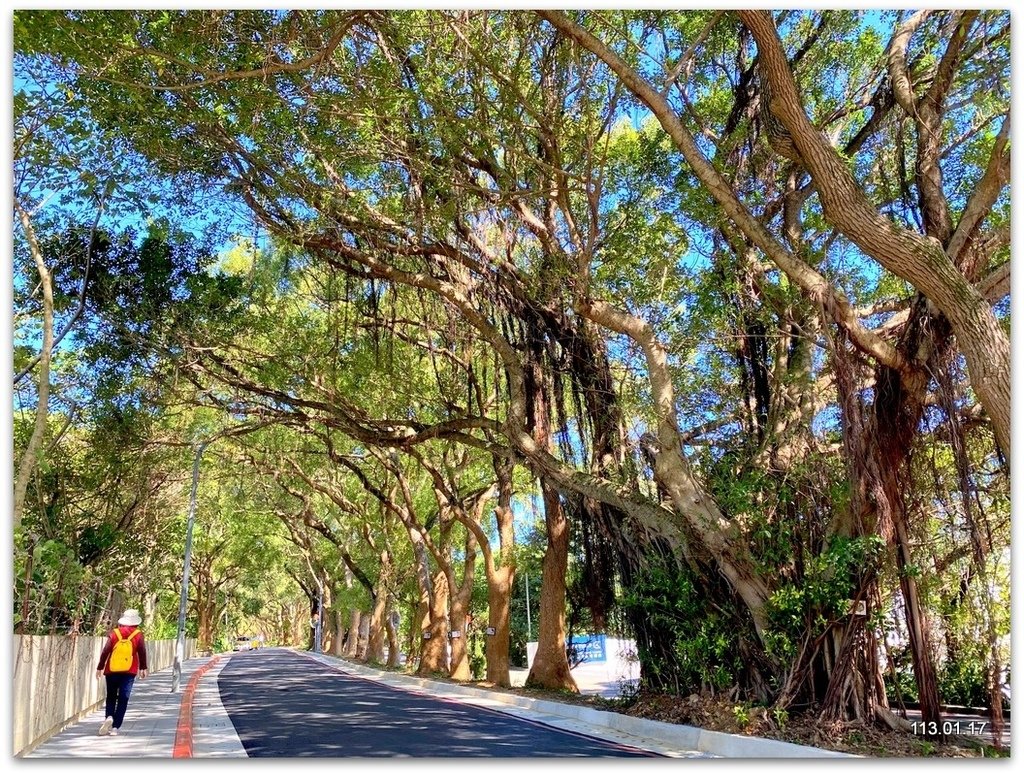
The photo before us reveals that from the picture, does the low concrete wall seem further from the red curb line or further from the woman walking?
the red curb line

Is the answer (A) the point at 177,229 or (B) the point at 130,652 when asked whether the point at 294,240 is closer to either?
(A) the point at 177,229

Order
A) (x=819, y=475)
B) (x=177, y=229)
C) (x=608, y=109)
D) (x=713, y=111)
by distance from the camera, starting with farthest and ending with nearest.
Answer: (x=177, y=229) < (x=713, y=111) < (x=608, y=109) < (x=819, y=475)

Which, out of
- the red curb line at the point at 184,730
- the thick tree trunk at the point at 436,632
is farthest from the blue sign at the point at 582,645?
the red curb line at the point at 184,730

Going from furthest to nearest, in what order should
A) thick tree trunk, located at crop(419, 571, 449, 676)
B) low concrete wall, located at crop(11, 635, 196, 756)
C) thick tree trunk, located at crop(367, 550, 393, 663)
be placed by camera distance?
1. thick tree trunk, located at crop(367, 550, 393, 663)
2. thick tree trunk, located at crop(419, 571, 449, 676)
3. low concrete wall, located at crop(11, 635, 196, 756)

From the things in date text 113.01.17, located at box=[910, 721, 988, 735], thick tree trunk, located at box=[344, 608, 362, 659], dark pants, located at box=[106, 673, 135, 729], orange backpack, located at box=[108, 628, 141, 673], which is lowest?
thick tree trunk, located at box=[344, 608, 362, 659]

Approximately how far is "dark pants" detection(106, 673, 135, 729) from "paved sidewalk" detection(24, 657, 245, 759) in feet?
Answer: 0.78

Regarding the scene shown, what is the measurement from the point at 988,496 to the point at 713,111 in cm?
555

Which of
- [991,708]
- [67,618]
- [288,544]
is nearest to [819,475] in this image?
[991,708]

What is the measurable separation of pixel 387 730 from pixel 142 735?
247 cm

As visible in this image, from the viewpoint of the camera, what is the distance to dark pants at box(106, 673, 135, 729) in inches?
320

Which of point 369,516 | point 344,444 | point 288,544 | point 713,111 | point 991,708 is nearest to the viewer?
point 991,708

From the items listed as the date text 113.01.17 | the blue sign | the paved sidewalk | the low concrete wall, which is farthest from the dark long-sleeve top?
the blue sign

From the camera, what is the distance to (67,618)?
38.5 feet

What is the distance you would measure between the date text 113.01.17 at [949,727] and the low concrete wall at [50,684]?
7366 mm
